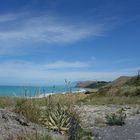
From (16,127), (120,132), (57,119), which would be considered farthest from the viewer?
(120,132)

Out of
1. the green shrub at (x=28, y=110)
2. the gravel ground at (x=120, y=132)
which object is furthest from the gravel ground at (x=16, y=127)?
the gravel ground at (x=120, y=132)

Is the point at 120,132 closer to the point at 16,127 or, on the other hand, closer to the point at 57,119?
the point at 57,119

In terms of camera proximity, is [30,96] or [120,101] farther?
[120,101]

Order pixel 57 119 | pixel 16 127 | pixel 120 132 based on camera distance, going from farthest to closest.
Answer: pixel 120 132
pixel 57 119
pixel 16 127

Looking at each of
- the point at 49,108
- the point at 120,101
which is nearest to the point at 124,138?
the point at 49,108

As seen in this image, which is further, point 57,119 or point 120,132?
point 120,132

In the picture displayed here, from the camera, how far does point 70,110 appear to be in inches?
529

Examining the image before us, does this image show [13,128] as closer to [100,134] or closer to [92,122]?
[100,134]

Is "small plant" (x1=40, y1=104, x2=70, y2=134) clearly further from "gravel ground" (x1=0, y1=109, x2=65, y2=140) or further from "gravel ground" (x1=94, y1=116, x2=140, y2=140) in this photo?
"gravel ground" (x1=94, y1=116, x2=140, y2=140)


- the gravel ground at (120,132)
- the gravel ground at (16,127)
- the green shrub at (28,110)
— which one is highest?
the green shrub at (28,110)

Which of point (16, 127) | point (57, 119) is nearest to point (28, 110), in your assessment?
point (57, 119)

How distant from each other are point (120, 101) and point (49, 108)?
1725 cm

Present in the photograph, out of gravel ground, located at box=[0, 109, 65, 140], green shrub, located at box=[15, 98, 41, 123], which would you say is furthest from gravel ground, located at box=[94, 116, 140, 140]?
green shrub, located at box=[15, 98, 41, 123]

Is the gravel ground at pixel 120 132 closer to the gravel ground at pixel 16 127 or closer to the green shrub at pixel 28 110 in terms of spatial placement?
the gravel ground at pixel 16 127
